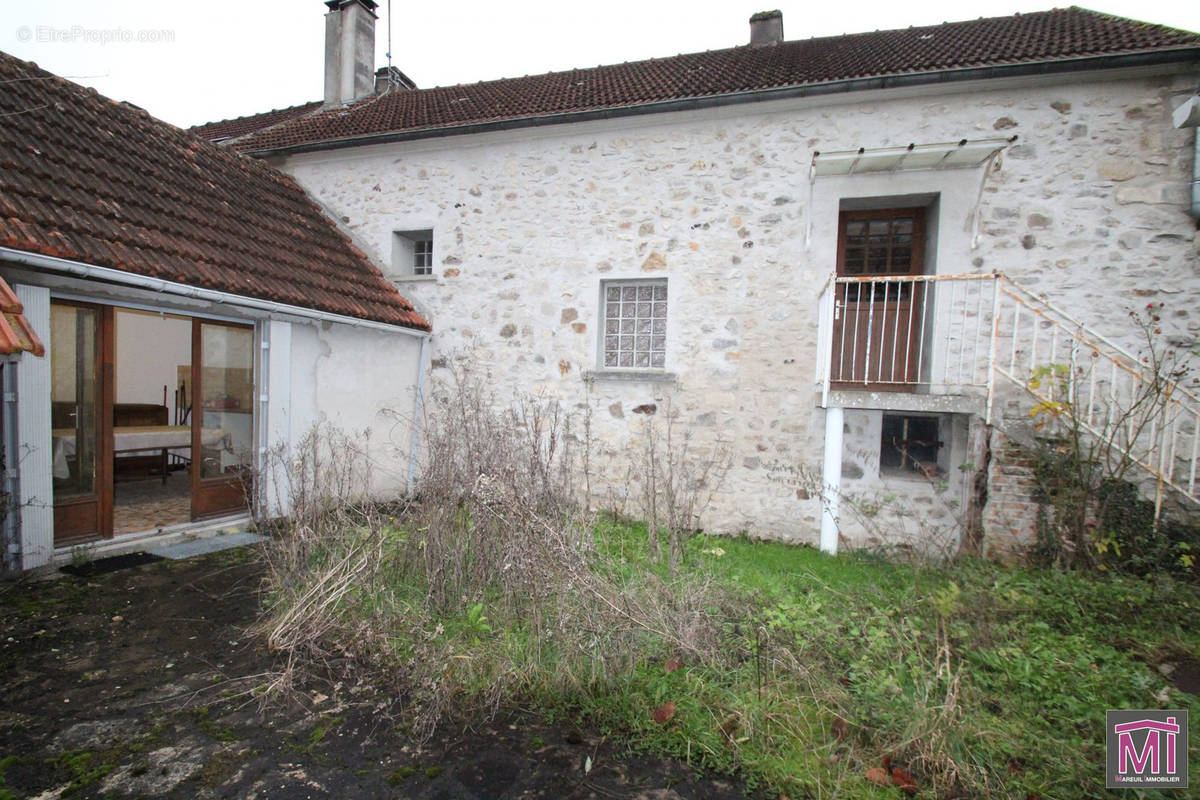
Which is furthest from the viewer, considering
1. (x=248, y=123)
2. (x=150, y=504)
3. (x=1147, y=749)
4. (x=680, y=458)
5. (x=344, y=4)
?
(x=248, y=123)

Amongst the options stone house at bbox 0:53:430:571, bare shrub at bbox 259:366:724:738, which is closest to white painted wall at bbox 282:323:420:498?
stone house at bbox 0:53:430:571

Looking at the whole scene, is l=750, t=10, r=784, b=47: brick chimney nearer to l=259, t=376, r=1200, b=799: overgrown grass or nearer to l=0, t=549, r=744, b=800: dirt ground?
l=259, t=376, r=1200, b=799: overgrown grass

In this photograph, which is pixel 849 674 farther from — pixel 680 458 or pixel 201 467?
pixel 201 467

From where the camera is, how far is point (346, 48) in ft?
33.9

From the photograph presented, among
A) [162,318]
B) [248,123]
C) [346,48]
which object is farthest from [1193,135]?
[248,123]

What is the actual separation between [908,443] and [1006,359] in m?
1.33

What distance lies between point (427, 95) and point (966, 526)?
34.6 ft

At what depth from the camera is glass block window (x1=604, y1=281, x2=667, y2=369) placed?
24.2 feet

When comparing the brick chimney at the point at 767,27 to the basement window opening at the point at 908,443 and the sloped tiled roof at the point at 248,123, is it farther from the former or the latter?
the sloped tiled roof at the point at 248,123

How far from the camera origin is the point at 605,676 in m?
3.02

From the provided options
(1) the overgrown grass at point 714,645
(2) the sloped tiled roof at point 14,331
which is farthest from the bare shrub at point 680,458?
(2) the sloped tiled roof at point 14,331

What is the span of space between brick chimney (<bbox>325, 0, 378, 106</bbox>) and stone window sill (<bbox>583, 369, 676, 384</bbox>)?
747cm

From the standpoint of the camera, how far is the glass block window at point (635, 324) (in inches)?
291

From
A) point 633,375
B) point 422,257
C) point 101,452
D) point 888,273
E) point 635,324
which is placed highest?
point 422,257
